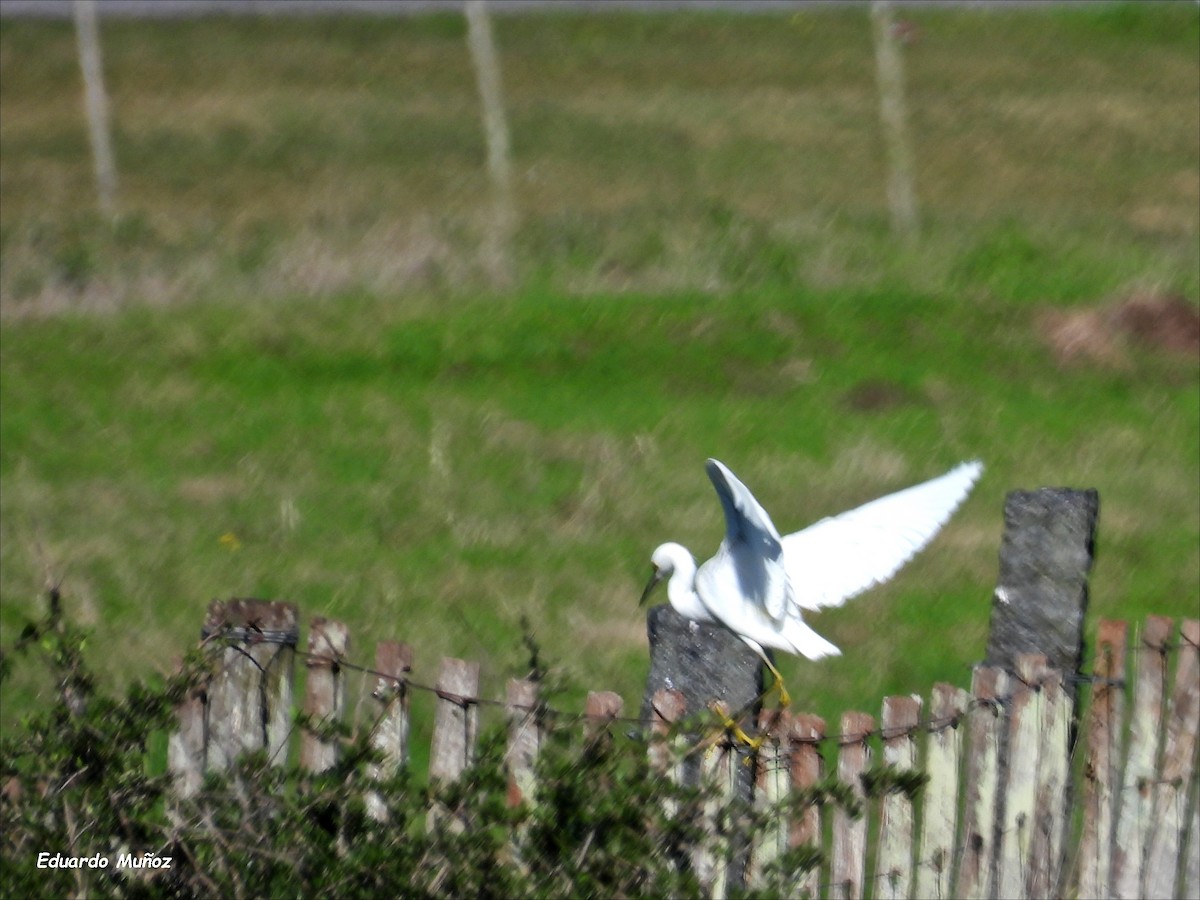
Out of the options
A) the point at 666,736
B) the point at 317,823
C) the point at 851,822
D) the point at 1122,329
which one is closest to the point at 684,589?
the point at 851,822

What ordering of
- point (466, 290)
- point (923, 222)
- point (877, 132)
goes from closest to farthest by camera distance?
point (466, 290) < point (923, 222) < point (877, 132)

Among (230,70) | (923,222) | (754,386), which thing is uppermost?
(230,70)

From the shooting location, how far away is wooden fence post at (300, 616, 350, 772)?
3973mm

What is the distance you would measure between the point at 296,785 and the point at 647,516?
6253 mm

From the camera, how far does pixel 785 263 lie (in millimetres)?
13719

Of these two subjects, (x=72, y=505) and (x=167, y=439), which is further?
(x=167, y=439)

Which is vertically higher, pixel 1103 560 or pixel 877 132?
pixel 877 132

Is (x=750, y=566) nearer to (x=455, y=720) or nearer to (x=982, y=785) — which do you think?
(x=982, y=785)

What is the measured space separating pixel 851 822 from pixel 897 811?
0.14m

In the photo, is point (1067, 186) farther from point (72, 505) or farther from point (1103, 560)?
point (72, 505)

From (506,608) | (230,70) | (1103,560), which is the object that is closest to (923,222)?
(1103,560)

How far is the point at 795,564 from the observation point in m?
6.00

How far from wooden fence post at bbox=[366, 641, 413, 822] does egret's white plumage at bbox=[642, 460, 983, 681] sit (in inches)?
55.9

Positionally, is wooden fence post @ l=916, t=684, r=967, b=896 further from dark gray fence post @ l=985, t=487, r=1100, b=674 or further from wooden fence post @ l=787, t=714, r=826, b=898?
dark gray fence post @ l=985, t=487, r=1100, b=674
